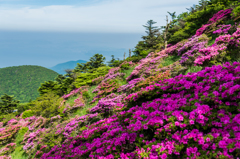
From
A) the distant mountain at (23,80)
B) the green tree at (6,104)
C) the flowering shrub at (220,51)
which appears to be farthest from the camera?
the distant mountain at (23,80)

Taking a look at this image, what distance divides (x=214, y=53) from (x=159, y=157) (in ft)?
17.9

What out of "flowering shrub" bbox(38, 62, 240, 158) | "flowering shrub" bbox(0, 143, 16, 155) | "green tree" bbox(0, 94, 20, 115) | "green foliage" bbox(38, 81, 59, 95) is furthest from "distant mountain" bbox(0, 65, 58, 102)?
"flowering shrub" bbox(38, 62, 240, 158)

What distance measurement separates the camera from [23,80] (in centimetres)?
14925

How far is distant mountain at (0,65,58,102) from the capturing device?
459 feet

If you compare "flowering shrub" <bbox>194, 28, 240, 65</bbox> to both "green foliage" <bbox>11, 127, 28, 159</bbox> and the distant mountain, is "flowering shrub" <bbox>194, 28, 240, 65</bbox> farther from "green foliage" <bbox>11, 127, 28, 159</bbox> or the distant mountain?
the distant mountain

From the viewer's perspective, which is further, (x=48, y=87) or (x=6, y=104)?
(x=6, y=104)

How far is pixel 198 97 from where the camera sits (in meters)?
3.11

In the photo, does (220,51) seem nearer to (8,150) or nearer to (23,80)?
(8,150)

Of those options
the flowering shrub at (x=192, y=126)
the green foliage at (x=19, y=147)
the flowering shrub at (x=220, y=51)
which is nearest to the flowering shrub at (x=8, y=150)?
the green foliage at (x=19, y=147)

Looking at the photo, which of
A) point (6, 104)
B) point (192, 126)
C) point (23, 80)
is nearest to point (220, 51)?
point (192, 126)

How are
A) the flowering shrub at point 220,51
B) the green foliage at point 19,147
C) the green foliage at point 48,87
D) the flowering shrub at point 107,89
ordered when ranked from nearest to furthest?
the flowering shrub at point 220,51, the green foliage at point 19,147, the flowering shrub at point 107,89, the green foliage at point 48,87

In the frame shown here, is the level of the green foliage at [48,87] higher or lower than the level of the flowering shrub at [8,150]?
lower

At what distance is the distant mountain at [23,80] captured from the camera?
140 metres

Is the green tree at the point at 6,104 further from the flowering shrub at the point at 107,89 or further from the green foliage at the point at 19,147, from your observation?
the flowering shrub at the point at 107,89
